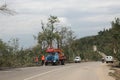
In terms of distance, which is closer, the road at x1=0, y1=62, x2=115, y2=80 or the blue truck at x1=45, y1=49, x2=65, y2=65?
the road at x1=0, y1=62, x2=115, y2=80

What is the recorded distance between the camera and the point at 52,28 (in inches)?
2955

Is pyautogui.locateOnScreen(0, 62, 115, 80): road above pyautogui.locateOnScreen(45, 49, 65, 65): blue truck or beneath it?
beneath

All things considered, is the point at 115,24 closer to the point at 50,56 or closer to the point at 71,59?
the point at 50,56

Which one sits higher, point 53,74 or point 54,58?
point 54,58

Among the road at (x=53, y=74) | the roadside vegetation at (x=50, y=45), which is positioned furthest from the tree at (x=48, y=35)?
the road at (x=53, y=74)

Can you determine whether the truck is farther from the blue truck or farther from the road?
the road

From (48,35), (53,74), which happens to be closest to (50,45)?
(48,35)

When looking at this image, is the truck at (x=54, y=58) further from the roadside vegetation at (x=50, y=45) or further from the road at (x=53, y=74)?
the road at (x=53, y=74)

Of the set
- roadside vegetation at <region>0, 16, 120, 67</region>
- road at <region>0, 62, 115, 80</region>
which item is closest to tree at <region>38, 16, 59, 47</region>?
roadside vegetation at <region>0, 16, 120, 67</region>

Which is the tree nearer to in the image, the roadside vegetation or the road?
the roadside vegetation

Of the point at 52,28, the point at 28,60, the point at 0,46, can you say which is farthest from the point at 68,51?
the point at 0,46

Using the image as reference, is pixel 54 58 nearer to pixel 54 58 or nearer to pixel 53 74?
pixel 54 58

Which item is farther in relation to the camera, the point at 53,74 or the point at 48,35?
the point at 48,35

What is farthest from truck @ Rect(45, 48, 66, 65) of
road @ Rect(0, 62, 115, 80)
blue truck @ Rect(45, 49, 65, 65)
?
road @ Rect(0, 62, 115, 80)
